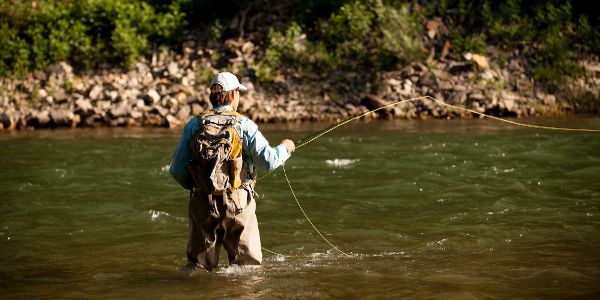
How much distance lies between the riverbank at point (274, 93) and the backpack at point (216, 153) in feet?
41.2

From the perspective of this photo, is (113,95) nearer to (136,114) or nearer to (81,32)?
(136,114)

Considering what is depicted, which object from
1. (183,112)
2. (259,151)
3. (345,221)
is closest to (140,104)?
(183,112)

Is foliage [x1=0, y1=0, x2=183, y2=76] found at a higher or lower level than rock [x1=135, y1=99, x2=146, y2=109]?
higher

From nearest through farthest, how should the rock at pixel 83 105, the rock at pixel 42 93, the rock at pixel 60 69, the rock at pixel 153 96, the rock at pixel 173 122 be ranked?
the rock at pixel 173 122 < the rock at pixel 83 105 < the rock at pixel 153 96 < the rock at pixel 42 93 < the rock at pixel 60 69

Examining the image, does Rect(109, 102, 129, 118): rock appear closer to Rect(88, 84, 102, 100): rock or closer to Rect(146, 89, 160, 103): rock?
Rect(146, 89, 160, 103): rock

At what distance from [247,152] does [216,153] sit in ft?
0.93

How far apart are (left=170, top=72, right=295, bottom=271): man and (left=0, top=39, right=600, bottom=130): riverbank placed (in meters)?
12.4

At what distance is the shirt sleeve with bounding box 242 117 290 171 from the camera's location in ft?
18.0

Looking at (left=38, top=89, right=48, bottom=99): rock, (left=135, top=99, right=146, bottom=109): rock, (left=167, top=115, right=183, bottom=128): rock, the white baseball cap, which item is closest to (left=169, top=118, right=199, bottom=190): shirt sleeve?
the white baseball cap

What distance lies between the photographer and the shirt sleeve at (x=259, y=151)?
548 centimetres

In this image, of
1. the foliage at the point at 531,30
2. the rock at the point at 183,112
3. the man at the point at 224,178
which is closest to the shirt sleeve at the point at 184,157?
the man at the point at 224,178

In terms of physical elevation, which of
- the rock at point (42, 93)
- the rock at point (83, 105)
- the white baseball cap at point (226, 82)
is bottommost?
the rock at point (83, 105)

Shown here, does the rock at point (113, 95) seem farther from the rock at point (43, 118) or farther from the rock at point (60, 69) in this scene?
the rock at point (60, 69)

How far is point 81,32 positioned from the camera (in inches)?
826
